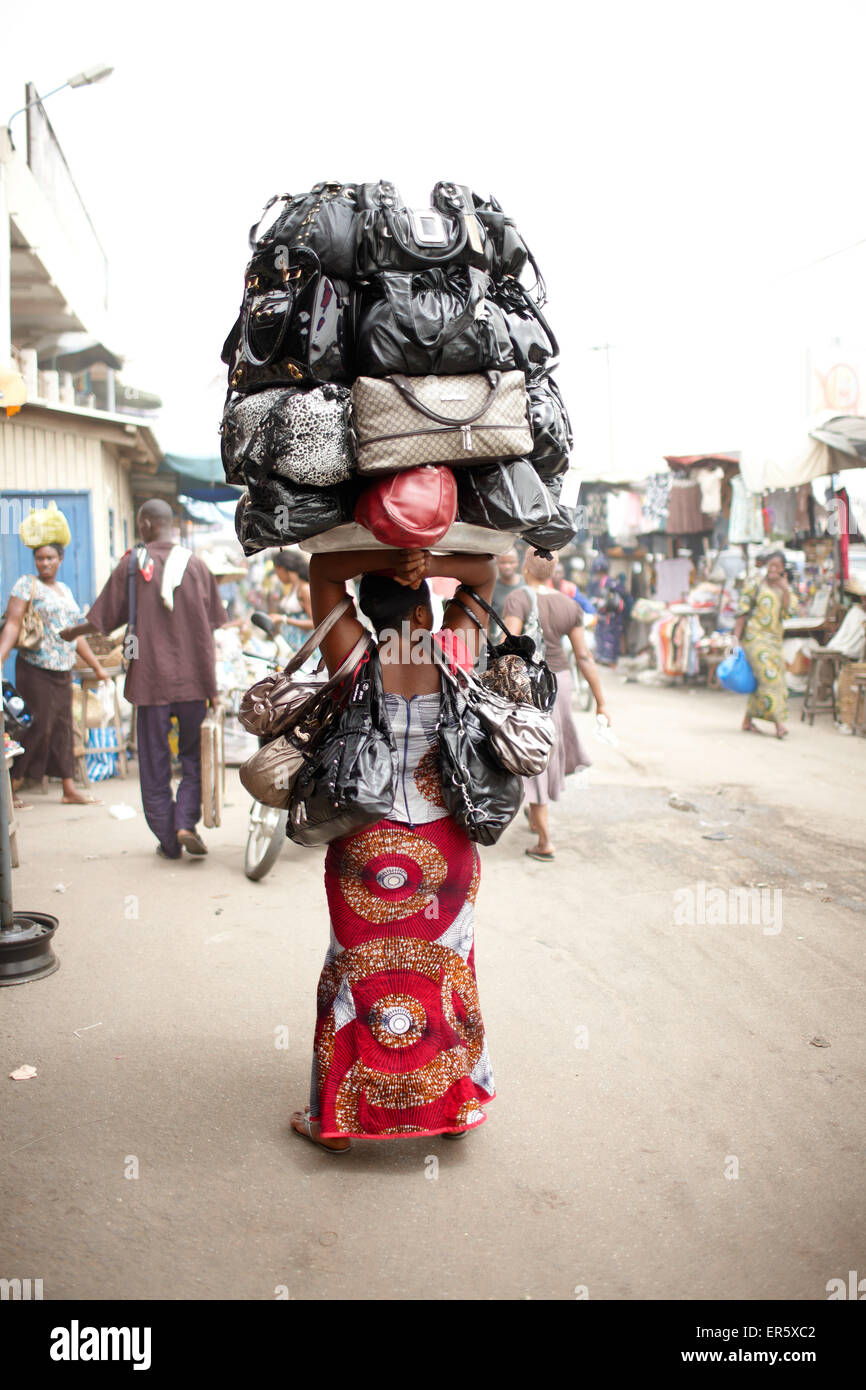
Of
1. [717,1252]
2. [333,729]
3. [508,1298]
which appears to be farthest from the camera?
[333,729]

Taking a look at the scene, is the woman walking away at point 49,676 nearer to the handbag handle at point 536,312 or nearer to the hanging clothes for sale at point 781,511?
the handbag handle at point 536,312

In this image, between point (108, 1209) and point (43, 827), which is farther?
point (43, 827)

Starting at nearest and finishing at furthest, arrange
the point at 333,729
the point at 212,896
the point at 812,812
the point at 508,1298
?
the point at 508,1298, the point at 333,729, the point at 212,896, the point at 812,812

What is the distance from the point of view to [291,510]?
9.48 ft

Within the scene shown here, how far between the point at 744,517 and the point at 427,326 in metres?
15.2

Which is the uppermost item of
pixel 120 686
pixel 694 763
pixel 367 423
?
pixel 367 423

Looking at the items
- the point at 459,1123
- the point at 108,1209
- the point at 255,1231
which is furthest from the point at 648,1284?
the point at 108,1209

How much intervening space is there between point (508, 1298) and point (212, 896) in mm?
3780

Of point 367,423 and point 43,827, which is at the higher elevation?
point 367,423

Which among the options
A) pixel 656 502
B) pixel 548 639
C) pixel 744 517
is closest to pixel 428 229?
pixel 548 639

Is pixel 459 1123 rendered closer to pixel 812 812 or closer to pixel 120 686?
pixel 812 812

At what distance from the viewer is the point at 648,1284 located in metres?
2.56

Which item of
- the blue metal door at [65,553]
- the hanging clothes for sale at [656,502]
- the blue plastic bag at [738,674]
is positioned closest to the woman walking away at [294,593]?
the blue metal door at [65,553]

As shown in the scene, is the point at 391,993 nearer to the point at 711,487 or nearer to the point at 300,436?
the point at 300,436
